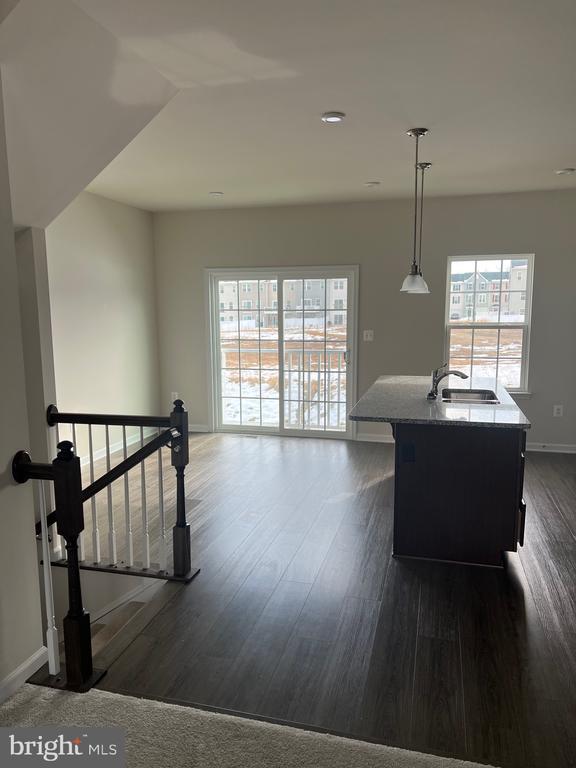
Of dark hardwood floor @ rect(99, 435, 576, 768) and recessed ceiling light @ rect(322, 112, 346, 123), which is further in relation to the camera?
recessed ceiling light @ rect(322, 112, 346, 123)

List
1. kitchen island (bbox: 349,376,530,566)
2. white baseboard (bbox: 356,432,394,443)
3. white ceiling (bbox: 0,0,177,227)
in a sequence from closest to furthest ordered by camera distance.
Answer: white ceiling (bbox: 0,0,177,227)
kitchen island (bbox: 349,376,530,566)
white baseboard (bbox: 356,432,394,443)

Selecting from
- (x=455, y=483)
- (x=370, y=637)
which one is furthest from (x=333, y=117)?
(x=370, y=637)

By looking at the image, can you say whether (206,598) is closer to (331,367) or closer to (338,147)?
(338,147)

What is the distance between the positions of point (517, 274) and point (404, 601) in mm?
4109

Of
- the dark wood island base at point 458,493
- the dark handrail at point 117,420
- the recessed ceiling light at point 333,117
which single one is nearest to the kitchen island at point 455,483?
the dark wood island base at point 458,493

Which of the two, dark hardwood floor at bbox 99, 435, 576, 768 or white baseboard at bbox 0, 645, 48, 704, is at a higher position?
white baseboard at bbox 0, 645, 48, 704

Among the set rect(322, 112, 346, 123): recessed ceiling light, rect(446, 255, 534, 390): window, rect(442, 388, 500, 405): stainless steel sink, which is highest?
rect(322, 112, 346, 123): recessed ceiling light

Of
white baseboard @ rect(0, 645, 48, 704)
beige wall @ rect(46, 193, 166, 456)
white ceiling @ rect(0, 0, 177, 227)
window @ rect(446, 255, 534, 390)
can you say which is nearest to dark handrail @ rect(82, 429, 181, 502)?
white baseboard @ rect(0, 645, 48, 704)

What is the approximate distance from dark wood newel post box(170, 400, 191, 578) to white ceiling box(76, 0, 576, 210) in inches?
A: 67.0

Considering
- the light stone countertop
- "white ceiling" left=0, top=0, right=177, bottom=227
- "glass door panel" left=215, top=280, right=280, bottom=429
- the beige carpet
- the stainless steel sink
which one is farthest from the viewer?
"glass door panel" left=215, top=280, right=280, bottom=429

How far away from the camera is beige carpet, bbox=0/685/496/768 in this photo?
1788mm

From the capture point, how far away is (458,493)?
3234mm

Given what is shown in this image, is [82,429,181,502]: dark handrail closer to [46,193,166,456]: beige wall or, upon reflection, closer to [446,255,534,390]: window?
[46,193,166,456]: beige wall

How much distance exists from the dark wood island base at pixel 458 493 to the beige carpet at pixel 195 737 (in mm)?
1558
